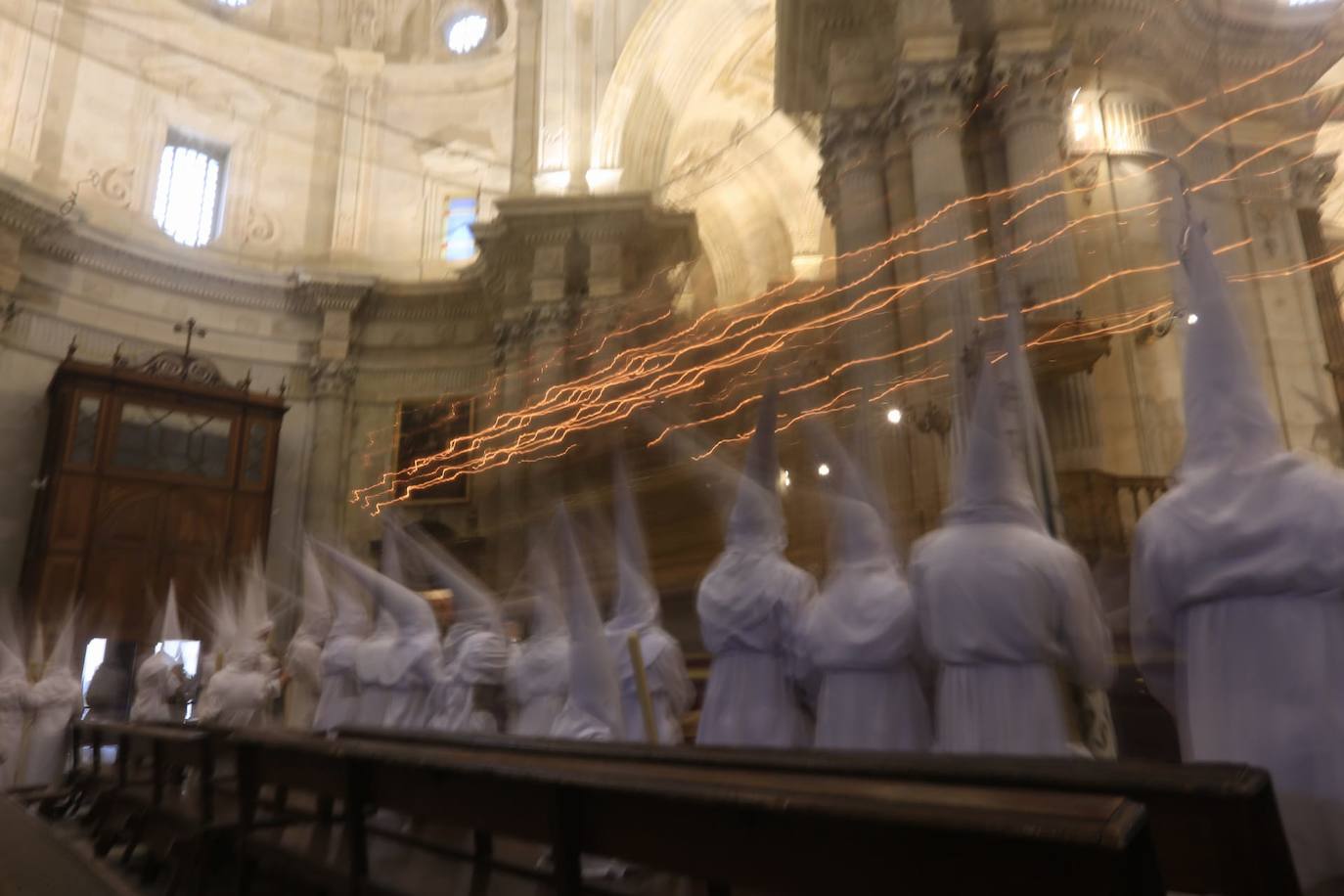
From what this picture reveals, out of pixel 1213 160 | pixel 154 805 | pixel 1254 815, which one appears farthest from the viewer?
pixel 1213 160

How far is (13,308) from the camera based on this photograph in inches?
500

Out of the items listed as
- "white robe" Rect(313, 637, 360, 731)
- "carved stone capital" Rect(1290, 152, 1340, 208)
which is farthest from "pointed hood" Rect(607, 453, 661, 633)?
"carved stone capital" Rect(1290, 152, 1340, 208)

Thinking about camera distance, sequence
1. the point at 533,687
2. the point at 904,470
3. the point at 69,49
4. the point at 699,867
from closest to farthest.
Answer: the point at 699,867 → the point at 533,687 → the point at 904,470 → the point at 69,49

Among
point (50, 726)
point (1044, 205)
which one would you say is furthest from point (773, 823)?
point (50, 726)

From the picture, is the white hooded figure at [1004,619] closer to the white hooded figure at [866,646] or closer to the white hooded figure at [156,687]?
the white hooded figure at [866,646]

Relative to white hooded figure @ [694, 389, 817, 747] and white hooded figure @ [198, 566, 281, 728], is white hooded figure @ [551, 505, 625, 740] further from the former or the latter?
white hooded figure @ [198, 566, 281, 728]

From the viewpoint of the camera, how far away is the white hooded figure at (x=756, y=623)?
13.5 feet

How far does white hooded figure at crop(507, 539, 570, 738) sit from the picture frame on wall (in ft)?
32.6

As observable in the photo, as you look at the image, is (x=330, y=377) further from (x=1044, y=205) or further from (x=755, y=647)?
(x=755, y=647)

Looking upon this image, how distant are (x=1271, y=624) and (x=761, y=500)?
7.03ft

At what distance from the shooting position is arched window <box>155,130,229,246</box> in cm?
1562

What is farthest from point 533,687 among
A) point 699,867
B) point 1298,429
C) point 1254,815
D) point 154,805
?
point 1298,429

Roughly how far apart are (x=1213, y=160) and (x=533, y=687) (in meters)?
8.42

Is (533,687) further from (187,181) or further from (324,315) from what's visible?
(187,181)
